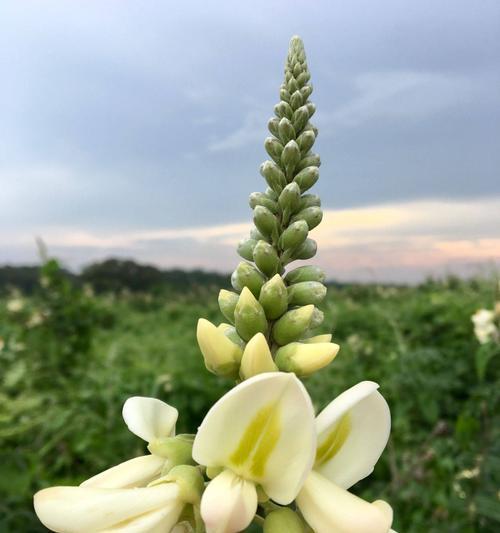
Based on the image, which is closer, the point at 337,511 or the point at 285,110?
the point at 337,511

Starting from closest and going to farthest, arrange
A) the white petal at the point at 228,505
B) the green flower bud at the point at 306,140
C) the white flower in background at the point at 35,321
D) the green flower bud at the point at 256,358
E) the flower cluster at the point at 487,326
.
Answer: the white petal at the point at 228,505 < the green flower bud at the point at 256,358 < the green flower bud at the point at 306,140 < the flower cluster at the point at 487,326 < the white flower in background at the point at 35,321

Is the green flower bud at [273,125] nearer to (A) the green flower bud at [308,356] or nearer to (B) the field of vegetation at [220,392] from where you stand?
(A) the green flower bud at [308,356]

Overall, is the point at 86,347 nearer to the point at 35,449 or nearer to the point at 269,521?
the point at 35,449

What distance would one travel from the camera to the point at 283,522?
1.07m

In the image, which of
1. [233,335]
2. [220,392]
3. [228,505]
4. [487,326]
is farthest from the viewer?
[220,392]

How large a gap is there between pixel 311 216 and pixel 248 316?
256 mm

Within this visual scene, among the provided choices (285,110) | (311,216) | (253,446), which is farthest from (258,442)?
(285,110)

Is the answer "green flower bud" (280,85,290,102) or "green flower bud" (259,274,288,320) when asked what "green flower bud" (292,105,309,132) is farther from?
"green flower bud" (259,274,288,320)

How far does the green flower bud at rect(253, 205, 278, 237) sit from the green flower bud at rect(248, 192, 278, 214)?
0.07 ft

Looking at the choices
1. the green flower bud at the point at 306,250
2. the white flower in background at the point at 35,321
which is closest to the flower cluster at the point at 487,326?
the green flower bud at the point at 306,250

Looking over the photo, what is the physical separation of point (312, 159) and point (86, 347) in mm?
6573

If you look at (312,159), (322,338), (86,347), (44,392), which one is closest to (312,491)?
(322,338)

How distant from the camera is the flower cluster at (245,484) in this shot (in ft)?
3.34

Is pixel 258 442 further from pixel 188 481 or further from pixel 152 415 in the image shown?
pixel 152 415
